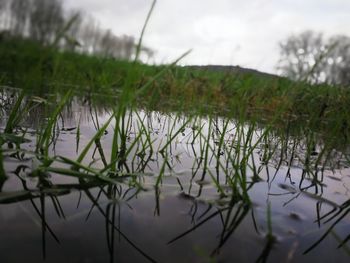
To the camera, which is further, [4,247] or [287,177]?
[287,177]

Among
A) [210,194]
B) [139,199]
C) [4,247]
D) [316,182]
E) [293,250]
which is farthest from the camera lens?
[316,182]

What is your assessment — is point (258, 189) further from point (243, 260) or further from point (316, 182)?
point (243, 260)

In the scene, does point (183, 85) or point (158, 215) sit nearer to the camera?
point (158, 215)

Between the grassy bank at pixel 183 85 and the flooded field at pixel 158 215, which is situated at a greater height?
the grassy bank at pixel 183 85

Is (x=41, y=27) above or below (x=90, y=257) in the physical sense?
above

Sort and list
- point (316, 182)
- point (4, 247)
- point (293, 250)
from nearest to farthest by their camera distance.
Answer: point (4, 247) < point (293, 250) < point (316, 182)

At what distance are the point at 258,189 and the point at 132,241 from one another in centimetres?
55

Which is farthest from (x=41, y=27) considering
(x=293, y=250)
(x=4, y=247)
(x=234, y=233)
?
(x=293, y=250)

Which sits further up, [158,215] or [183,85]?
[183,85]

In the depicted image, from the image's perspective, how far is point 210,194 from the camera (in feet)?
3.03

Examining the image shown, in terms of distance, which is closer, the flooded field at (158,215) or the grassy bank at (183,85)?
the flooded field at (158,215)

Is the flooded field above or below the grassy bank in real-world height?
below

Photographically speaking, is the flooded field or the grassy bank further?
the grassy bank

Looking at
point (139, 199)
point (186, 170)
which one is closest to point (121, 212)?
point (139, 199)
